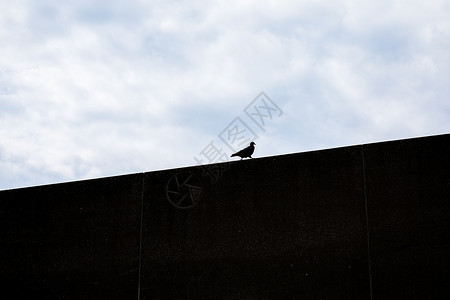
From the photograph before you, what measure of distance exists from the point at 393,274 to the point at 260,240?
3.66 ft

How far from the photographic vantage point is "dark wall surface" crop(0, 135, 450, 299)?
461 cm

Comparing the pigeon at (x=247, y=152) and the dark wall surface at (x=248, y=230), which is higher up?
the pigeon at (x=247, y=152)

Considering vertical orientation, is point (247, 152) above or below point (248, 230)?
above

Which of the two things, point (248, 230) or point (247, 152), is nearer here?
point (248, 230)

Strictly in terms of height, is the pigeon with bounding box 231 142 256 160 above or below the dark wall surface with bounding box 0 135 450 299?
above

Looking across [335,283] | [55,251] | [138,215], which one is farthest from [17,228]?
[335,283]

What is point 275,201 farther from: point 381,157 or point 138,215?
point 138,215

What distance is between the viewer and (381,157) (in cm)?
485

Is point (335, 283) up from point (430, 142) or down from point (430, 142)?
down

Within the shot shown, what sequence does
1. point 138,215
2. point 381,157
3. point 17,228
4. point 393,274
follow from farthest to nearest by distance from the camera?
point 17,228, point 138,215, point 381,157, point 393,274

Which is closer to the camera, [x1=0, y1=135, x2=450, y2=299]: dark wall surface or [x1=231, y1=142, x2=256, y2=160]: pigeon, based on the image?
[x1=0, y1=135, x2=450, y2=299]: dark wall surface

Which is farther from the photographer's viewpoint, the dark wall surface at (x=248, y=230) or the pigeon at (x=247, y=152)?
the pigeon at (x=247, y=152)

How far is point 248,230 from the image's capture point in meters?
5.15

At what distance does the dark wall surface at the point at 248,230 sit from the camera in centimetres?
461
